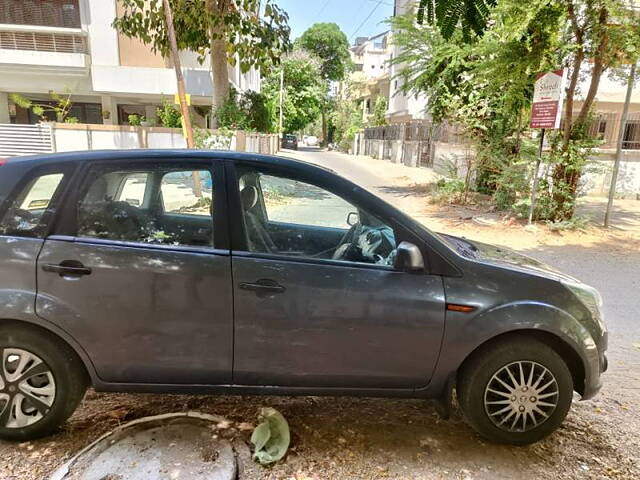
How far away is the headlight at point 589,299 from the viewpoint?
9.50 ft

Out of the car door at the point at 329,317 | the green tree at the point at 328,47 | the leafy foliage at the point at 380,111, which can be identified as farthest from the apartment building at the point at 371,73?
the car door at the point at 329,317

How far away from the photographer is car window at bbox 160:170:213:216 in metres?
2.83

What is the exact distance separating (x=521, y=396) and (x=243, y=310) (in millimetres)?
1726

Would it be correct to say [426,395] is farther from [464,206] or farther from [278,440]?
[464,206]

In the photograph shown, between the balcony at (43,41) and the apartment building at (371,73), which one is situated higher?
the apartment building at (371,73)

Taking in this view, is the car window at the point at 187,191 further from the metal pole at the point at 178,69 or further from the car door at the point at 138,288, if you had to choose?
the metal pole at the point at 178,69

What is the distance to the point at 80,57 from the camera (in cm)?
1825

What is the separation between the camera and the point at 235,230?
274 centimetres

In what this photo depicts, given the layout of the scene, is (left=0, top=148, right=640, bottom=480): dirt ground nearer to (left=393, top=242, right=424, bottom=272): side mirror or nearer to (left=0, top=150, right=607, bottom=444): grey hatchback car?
(left=0, top=150, right=607, bottom=444): grey hatchback car

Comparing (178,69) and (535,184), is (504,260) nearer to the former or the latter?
(535,184)

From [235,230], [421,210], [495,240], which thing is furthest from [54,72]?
[235,230]

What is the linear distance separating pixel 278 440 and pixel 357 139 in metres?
45.4

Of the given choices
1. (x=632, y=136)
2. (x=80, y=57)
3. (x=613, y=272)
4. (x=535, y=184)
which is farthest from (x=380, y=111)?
(x=613, y=272)

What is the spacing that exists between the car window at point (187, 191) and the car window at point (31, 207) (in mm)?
629
